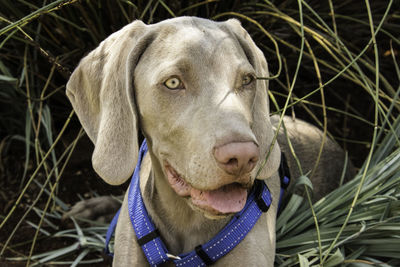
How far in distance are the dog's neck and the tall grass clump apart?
521mm

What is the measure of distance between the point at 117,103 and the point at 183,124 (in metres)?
0.37

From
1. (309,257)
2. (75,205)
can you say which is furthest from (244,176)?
(75,205)

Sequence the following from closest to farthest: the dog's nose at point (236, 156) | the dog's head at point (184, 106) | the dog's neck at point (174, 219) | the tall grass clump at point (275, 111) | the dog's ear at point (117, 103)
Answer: the dog's nose at point (236, 156) < the dog's head at point (184, 106) < the dog's ear at point (117, 103) < the dog's neck at point (174, 219) < the tall grass clump at point (275, 111)

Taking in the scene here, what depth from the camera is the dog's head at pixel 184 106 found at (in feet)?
6.45

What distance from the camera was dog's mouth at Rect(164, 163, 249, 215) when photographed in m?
2.06

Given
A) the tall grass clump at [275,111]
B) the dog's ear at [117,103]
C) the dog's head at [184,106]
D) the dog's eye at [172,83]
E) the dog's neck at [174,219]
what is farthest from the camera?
the tall grass clump at [275,111]

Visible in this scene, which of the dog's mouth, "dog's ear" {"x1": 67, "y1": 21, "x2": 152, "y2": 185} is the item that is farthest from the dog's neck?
the dog's mouth

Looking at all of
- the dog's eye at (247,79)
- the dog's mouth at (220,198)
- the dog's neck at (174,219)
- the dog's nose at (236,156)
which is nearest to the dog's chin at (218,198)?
the dog's mouth at (220,198)

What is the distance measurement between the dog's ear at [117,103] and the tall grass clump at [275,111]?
0.40m

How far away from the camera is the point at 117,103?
7.52 feet

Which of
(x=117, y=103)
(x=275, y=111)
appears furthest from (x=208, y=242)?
(x=275, y=111)

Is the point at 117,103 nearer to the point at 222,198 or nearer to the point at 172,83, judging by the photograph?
the point at 172,83

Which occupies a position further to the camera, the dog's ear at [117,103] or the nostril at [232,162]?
the dog's ear at [117,103]

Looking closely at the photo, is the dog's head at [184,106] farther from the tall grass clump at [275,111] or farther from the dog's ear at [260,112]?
the tall grass clump at [275,111]
